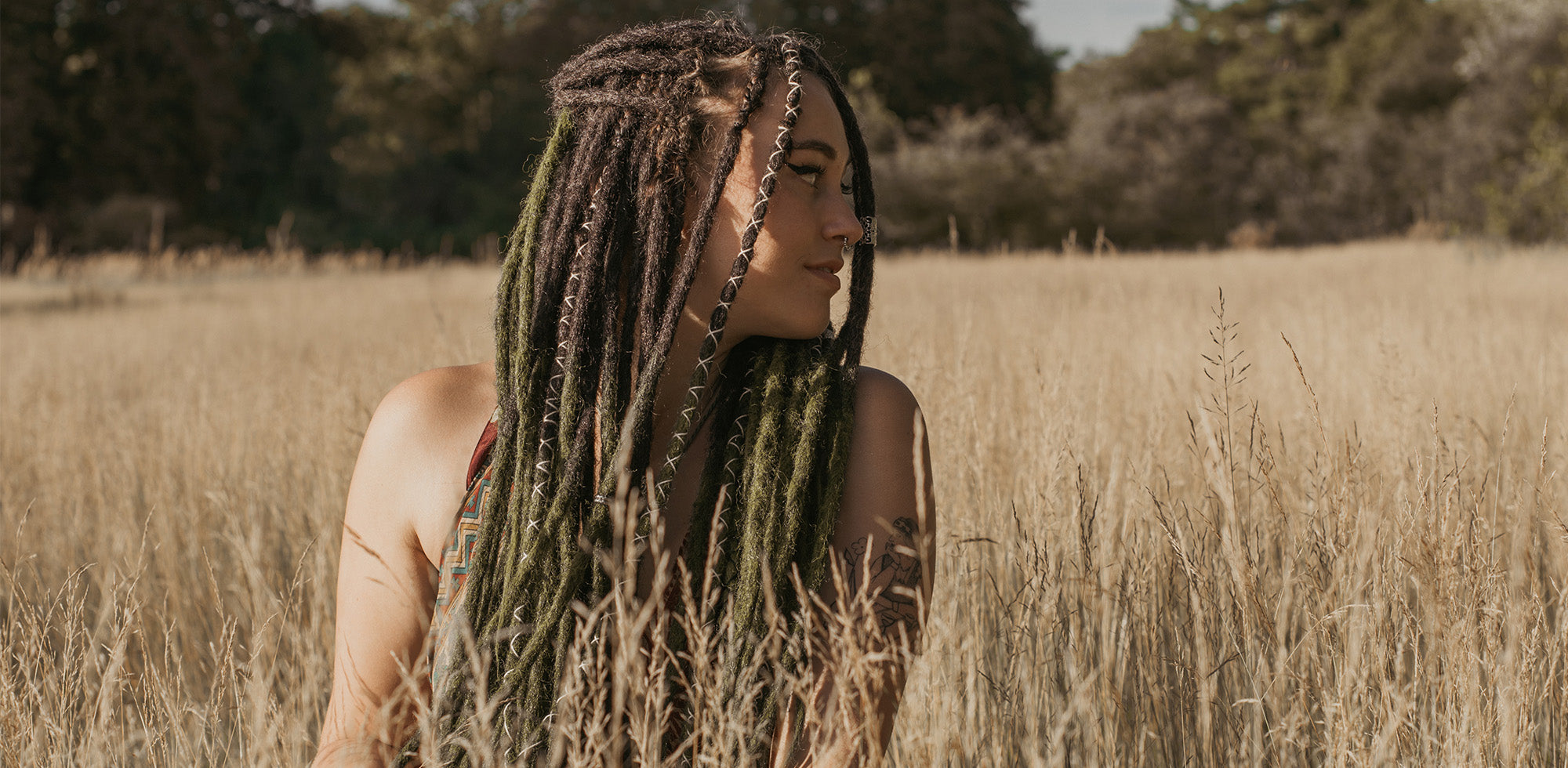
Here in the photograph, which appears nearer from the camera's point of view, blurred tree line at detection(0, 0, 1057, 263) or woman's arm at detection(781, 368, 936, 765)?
woman's arm at detection(781, 368, 936, 765)

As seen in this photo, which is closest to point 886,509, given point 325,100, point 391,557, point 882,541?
point 882,541

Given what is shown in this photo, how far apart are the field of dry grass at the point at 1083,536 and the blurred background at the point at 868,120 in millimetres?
14101

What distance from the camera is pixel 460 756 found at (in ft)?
4.56

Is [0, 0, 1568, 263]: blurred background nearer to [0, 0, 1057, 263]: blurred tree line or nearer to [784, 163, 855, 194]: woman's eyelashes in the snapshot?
[0, 0, 1057, 263]: blurred tree line

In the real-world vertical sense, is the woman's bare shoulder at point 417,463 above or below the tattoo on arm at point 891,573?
above

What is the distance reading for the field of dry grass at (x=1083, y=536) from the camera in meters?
1.47

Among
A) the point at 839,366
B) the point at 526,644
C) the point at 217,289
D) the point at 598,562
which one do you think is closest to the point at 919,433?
the point at 839,366

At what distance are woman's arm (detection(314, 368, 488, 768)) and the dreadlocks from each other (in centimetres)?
11

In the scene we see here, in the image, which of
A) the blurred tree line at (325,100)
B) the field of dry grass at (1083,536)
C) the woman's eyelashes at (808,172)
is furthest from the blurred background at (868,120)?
Answer: the woman's eyelashes at (808,172)

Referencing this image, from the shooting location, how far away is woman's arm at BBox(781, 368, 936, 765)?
1302 millimetres

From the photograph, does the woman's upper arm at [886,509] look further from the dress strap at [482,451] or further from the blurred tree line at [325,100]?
the blurred tree line at [325,100]

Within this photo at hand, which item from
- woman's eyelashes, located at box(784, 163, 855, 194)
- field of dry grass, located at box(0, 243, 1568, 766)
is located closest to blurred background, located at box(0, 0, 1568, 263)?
field of dry grass, located at box(0, 243, 1568, 766)

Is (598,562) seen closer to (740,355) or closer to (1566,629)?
(740,355)

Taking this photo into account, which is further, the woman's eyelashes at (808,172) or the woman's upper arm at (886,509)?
the woman's eyelashes at (808,172)
